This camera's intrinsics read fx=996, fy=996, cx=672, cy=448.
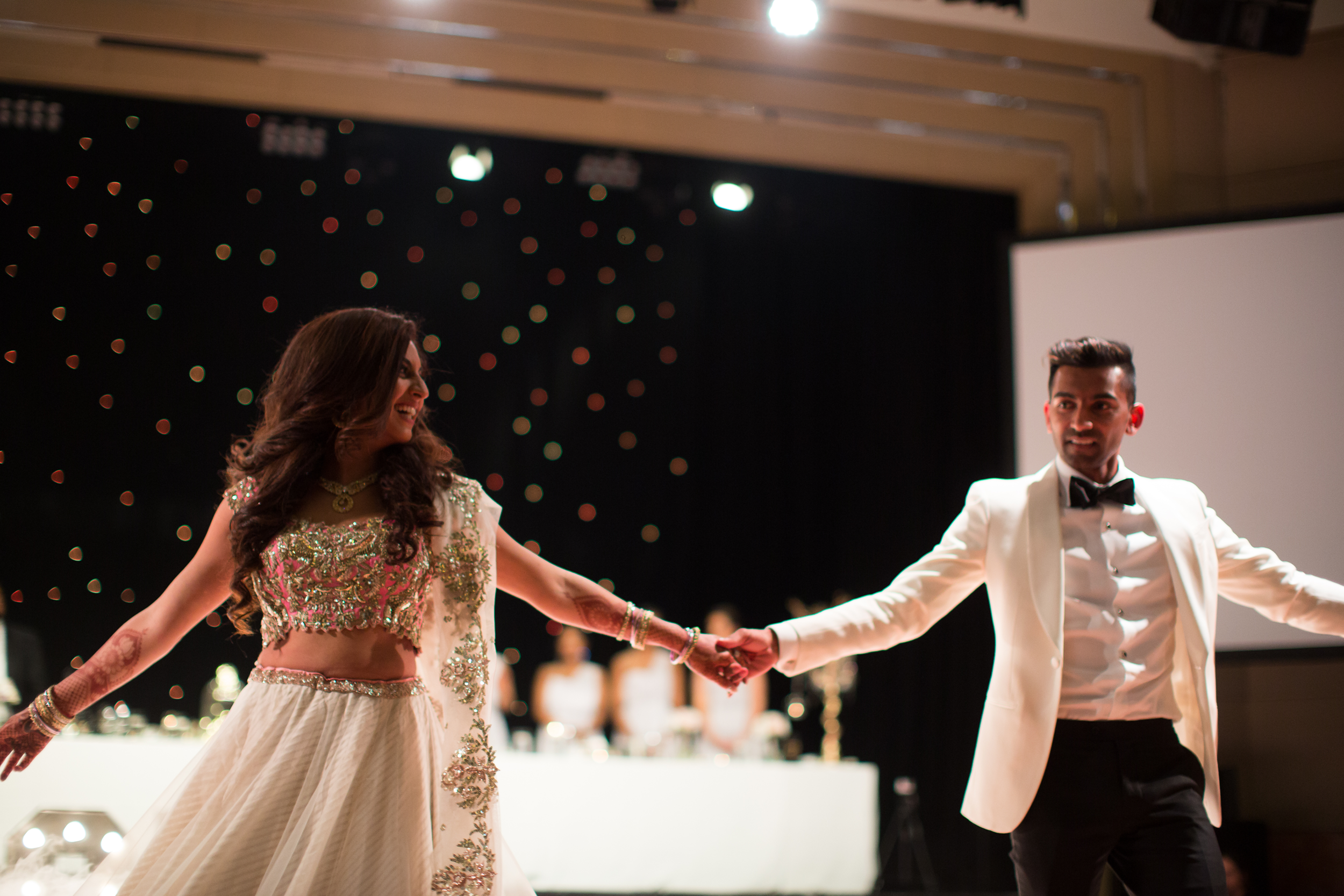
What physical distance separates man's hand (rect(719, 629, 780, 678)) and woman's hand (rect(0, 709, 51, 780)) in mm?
1610

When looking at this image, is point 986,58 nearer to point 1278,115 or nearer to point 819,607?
point 1278,115

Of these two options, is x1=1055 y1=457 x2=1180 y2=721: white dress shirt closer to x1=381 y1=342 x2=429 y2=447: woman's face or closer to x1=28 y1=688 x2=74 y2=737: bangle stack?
x1=381 y1=342 x2=429 y2=447: woman's face

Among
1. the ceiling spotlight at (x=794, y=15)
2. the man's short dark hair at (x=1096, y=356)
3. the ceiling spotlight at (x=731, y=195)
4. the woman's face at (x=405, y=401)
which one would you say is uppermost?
the ceiling spotlight at (x=794, y=15)

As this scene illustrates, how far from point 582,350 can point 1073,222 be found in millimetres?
3005

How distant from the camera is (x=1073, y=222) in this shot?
581 cm

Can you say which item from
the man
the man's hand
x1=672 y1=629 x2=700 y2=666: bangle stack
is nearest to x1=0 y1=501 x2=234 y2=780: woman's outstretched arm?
x1=672 y1=629 x2=700 y2=666: bangle stack

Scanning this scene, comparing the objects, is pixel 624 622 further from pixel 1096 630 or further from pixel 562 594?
pixel 1096 630

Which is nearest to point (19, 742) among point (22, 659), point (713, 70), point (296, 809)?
point (296, 809)

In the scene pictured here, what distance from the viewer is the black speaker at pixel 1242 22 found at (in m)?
4.98

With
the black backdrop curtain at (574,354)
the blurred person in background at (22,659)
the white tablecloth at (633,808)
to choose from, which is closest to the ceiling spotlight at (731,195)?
the black backdrop curtain at (574,354)

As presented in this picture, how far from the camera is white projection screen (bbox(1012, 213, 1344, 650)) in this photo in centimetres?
449

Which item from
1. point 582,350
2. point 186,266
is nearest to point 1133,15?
point 582,350

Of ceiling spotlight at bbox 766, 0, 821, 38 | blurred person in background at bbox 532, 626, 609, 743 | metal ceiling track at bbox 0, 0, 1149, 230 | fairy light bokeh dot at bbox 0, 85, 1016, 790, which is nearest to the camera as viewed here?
ceiling spotlight at bbox 766, 0, 821, 38

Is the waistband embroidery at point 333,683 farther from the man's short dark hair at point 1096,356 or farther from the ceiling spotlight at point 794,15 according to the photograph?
the ceiling spotlight at point 794,15
